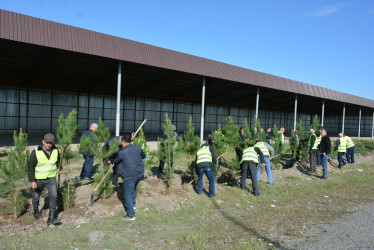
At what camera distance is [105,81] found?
16203mm

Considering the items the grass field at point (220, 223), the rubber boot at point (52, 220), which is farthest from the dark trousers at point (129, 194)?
the rubber boot at point (52, 220)

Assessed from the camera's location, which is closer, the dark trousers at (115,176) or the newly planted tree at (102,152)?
the newly planted tree at (102,152)

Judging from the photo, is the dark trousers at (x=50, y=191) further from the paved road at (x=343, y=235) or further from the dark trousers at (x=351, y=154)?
the dark trousers at (x=351, y=154)

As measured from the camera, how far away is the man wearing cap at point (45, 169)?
14.8ft

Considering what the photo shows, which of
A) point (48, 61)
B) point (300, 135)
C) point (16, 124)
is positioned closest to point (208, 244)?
point (300, 135)

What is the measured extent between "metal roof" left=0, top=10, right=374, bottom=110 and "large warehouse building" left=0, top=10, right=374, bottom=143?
28mm

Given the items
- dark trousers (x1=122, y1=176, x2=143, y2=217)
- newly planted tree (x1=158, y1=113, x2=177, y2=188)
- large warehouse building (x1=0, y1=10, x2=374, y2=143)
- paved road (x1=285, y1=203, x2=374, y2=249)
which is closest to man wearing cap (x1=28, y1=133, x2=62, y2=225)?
dark trousers (x1=122, y1=176, x2=143, y2=217)

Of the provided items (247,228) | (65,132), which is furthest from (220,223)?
(65,132)

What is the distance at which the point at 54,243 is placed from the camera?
403 centimetres

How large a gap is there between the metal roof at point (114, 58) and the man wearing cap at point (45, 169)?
5.58 m

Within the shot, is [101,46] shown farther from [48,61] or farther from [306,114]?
[306,114]

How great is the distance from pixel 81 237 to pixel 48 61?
10.2 m

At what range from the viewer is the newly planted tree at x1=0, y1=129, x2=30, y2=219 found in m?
4.84

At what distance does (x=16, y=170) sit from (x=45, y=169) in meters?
0.73
